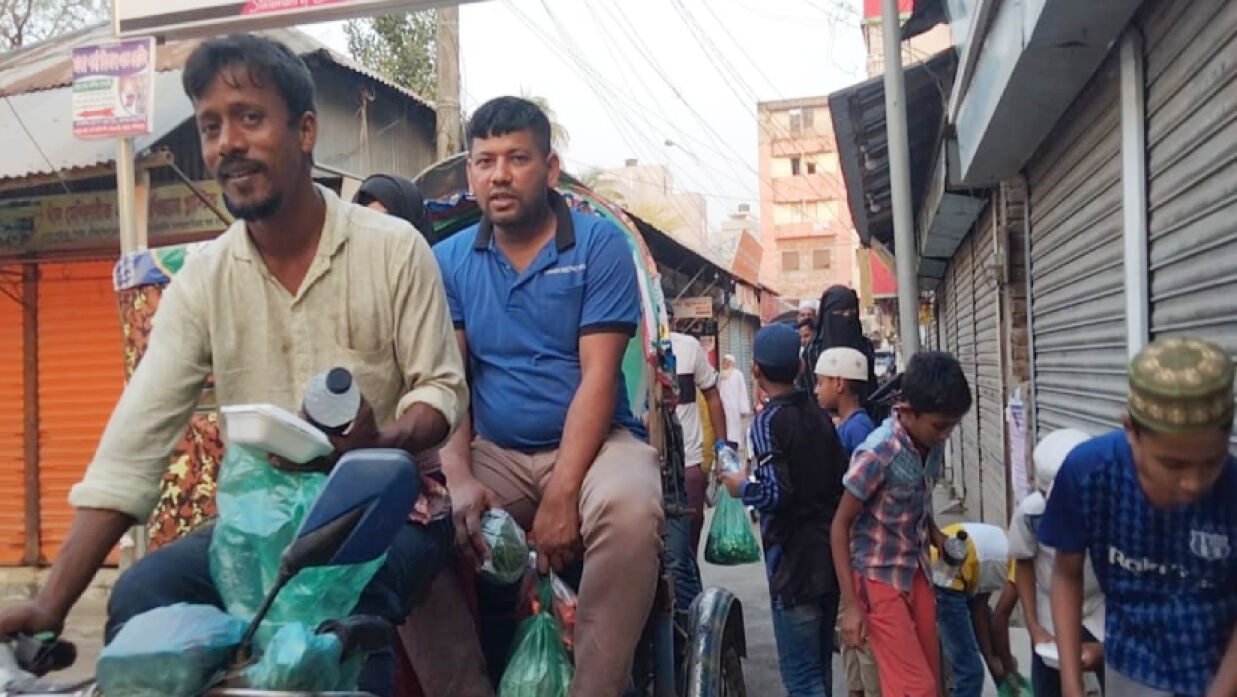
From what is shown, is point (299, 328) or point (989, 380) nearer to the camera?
point (299, 328)

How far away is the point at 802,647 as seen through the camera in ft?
A: 14.6

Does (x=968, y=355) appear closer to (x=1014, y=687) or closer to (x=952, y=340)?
(x=952, y=340)

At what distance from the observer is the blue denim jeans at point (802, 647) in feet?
14.6

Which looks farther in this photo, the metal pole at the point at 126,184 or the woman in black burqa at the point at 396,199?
the metal pole at the point at 126,184

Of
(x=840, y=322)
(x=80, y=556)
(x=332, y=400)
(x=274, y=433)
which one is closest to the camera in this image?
(x=274, y=433)

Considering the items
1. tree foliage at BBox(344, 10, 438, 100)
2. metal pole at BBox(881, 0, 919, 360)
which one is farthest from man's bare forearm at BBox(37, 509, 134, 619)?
tree foliage at BBox(344, 10, 438, 100)

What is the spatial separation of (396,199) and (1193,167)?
2.80m

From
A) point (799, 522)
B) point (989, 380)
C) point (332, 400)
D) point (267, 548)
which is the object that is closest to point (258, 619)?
point (267, 548)

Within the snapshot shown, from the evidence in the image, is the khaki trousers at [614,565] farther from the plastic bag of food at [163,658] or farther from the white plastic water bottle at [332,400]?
the plastic bag of food at [163,658]

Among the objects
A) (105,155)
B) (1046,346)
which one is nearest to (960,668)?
(1046,346)

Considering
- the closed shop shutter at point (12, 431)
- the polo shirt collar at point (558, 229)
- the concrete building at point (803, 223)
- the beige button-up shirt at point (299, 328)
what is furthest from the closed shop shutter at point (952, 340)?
the concrete building at point (803, 223)

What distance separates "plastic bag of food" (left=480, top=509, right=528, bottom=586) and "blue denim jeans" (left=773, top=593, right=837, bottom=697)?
7.37ft

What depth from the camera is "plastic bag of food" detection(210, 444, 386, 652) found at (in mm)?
1673

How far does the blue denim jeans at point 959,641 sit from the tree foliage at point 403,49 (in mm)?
13848
